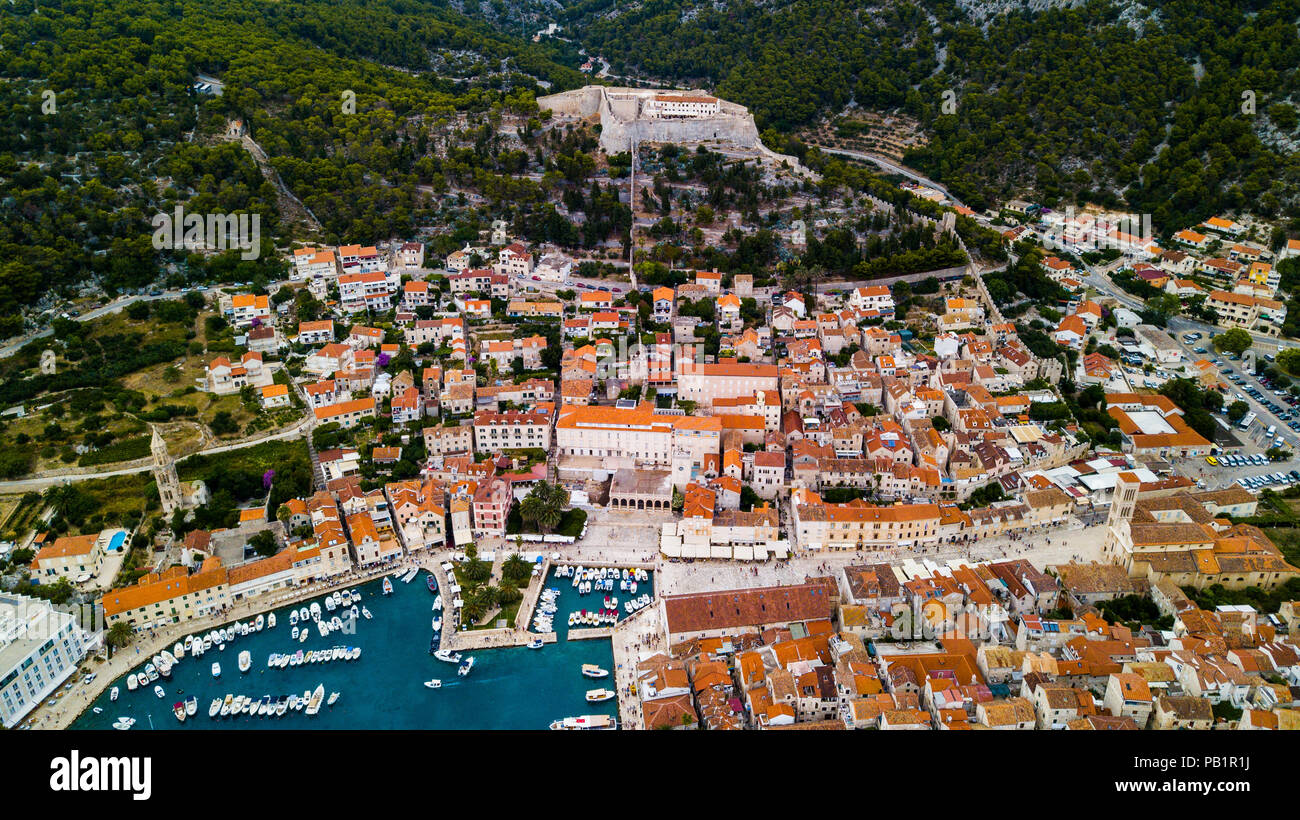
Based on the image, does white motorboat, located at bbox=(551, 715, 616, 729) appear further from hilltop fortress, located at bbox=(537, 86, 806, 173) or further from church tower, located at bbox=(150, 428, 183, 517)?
hilltop fortress, located at bbox=(537, 86, 806, 173)

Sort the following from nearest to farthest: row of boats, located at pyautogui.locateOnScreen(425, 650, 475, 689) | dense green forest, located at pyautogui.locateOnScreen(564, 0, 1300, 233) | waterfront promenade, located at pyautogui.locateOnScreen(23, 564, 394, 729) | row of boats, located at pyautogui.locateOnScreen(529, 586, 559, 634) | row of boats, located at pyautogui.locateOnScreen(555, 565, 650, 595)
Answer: waterfront promenade, located at pyautogui.locateOnScreen(23, 564, 394, 729)
row of boats, located at pyautogui.locateOnScreen(425, 650, 475, 689)
row of boats, located at pyautogui.locateOnScreen(529, 586, 559, 634)
row of boats, located at pyautogui.locateOnScreen(555, 565, 650, 595)
dense green forest, located at pyautogui.locateOnScreen(564, 0, 1300, 233)

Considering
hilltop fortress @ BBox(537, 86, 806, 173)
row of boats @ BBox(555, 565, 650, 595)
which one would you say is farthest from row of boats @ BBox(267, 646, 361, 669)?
hilltop fortress @ BBox(537, 86, 806, 173)

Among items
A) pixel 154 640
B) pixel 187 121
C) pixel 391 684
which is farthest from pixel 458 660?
pixel 187 121

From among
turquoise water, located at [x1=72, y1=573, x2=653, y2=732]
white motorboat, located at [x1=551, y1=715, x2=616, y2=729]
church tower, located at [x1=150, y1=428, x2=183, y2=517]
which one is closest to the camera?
white motorboat, located at [x1=551, y1=715, x2=616, y2=729]

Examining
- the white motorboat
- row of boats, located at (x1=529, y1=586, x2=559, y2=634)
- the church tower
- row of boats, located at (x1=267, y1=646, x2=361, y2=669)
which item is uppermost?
the church tower

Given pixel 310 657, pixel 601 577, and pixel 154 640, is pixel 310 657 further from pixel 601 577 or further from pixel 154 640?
pixel 601 577
